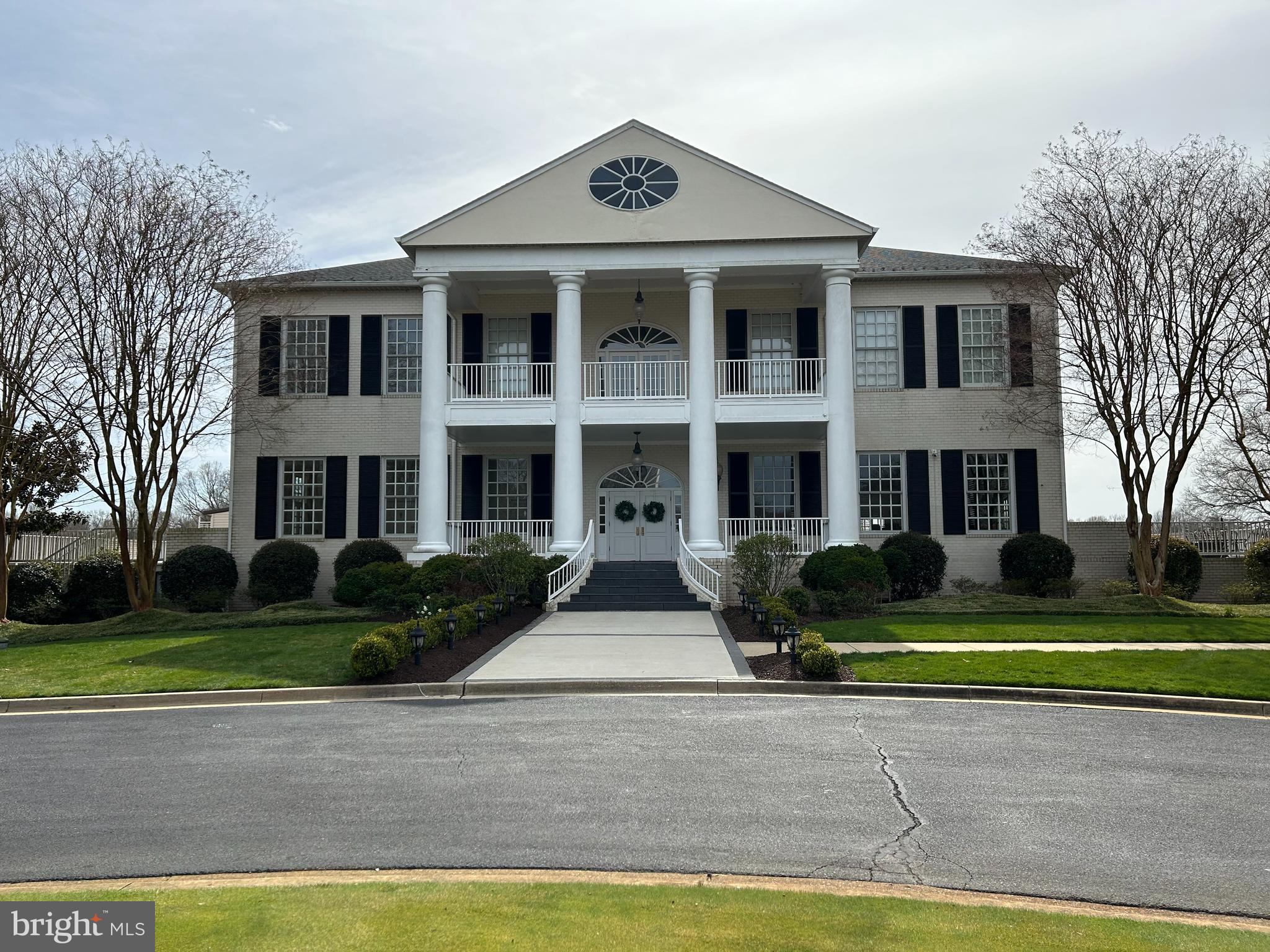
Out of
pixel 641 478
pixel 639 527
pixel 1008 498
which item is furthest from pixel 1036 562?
pixel 641 478

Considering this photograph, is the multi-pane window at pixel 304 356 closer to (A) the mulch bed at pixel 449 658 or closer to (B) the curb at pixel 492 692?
(A) the mulch bed at pixel 449 658

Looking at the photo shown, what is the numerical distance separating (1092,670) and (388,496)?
17436 mm

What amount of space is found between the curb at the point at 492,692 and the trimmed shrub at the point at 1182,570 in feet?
46.7

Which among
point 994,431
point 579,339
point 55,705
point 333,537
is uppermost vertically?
point 579,339

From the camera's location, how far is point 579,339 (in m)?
23.4

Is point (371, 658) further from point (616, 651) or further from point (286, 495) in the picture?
point (286, 495)

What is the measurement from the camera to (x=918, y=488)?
960 inches

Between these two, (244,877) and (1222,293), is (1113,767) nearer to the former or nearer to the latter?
(244,877)

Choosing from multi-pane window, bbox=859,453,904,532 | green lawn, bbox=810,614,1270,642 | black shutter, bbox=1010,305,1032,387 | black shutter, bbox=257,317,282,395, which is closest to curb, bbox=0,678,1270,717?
green lawn, bbox=810,614,1270,642

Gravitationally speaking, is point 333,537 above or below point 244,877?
above

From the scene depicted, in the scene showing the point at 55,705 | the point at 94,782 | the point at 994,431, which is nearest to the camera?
the point at 94,782

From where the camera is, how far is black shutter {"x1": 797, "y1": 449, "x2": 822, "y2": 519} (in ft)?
80.0

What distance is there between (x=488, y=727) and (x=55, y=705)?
5635 mm

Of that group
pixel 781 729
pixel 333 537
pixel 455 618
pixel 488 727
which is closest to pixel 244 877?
pixel 488 727
